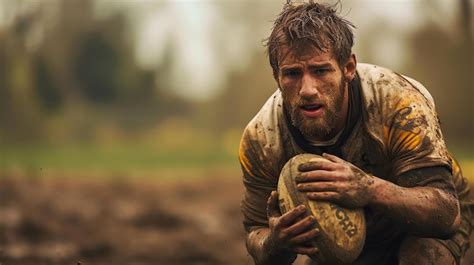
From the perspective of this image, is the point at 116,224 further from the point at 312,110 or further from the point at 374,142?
the point at 312,110

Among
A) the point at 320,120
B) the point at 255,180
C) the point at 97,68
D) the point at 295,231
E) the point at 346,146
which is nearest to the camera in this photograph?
the point at 295,231

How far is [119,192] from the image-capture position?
24047 mm

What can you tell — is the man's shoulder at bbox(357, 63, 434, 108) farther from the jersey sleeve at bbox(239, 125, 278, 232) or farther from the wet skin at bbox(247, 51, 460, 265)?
the jersey sleeve at bbox(239, 125, 278, 232)

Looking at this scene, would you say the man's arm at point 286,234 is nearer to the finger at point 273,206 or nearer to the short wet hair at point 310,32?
the finger at point 273,206

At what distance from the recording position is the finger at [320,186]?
582 centimetres

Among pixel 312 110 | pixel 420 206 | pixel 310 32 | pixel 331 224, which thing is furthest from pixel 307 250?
pixel 310 32

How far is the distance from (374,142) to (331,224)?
775 millimetres

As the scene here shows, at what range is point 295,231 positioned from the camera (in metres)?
5.93

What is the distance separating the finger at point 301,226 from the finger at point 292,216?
0.03 meters

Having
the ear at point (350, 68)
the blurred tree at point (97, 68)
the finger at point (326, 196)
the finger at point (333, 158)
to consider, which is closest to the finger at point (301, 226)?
the finger at point (326, 196)

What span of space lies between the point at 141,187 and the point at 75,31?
7691 millimetres

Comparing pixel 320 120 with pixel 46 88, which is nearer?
pixel 320 120

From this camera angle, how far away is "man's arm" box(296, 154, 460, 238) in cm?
584

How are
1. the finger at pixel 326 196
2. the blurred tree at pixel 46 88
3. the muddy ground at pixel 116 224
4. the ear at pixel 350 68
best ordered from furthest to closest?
the blurred tree at pixel 46 88 < the muddy ground at pixel 116 224 < the ear at pixel 350 68 < the finger at pixel 326 196
